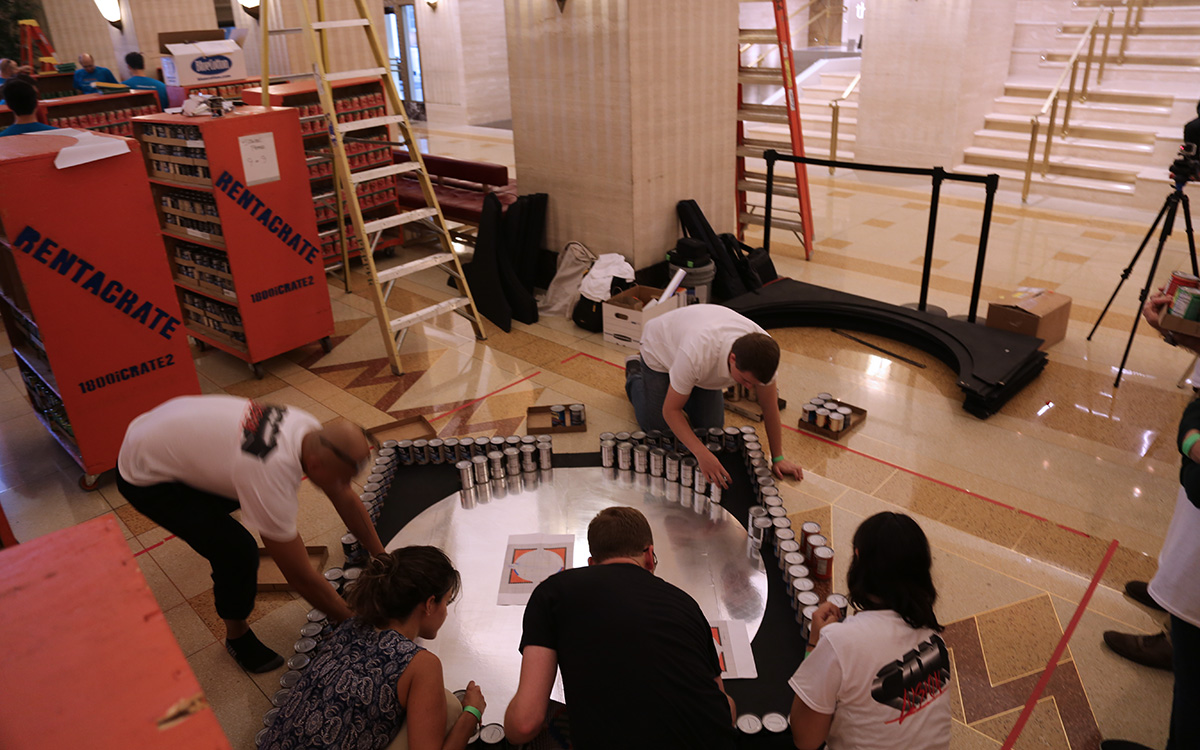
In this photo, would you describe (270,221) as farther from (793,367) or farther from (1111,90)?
(1111,90)

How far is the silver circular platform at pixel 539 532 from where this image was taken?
2934 mm

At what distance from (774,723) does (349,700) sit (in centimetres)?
124

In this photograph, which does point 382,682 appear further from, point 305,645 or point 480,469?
point 480,469

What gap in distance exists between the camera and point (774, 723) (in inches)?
95.1

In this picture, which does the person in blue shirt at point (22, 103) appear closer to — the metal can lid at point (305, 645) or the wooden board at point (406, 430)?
the wooden board at point (406, 430)

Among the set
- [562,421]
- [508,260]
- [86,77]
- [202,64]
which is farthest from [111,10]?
[562,421]

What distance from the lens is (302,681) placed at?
88.8 inches

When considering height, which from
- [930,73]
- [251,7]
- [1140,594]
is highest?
[251,7]

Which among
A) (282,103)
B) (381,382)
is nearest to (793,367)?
(381,382)

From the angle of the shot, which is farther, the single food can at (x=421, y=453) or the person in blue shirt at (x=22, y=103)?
the person in blue shirt at (x=22, y=103)

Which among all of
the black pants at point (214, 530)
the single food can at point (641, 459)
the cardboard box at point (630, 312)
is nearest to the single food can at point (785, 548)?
the single food can at point (641, 459)

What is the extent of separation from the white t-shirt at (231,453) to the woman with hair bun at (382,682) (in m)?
0.49

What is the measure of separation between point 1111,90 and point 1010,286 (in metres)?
5.37

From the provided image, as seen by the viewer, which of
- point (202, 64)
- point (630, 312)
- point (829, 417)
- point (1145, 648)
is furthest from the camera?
point (202, 64)
